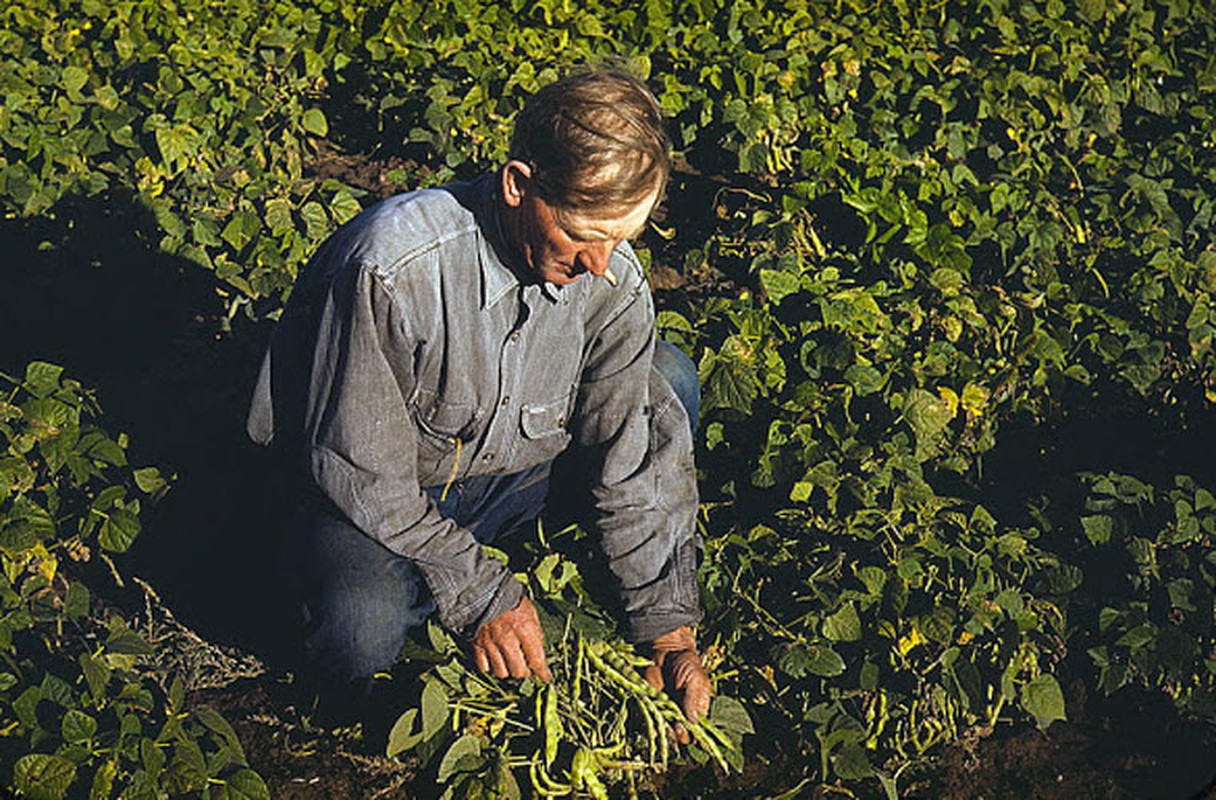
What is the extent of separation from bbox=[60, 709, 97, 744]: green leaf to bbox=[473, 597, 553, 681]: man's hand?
0.74 meters

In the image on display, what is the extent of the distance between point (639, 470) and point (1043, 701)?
98 centimetres

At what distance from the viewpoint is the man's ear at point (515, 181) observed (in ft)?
8.13

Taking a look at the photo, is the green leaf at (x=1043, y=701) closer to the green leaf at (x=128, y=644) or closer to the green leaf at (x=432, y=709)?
the green leaf at (x=432, y=709)

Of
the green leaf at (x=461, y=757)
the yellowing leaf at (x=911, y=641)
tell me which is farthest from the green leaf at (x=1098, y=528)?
the green leaf at (x=461, y=757)

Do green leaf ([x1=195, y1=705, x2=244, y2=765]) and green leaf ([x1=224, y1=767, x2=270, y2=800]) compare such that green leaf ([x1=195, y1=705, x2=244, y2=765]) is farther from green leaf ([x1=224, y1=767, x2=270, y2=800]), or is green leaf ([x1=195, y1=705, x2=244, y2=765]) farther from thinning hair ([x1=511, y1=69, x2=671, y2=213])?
thinning hair ([x1=511, y1=69, x2=671, y2=213])

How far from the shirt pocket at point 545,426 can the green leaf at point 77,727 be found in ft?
3.26

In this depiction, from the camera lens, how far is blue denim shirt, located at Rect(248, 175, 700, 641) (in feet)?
8.44

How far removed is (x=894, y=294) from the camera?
3961 millimetres

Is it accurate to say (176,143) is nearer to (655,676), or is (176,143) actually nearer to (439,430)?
(439,430)

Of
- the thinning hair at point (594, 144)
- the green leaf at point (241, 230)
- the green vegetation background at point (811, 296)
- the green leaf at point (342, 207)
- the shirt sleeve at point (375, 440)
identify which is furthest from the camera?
the green leaf at point (342, 207)

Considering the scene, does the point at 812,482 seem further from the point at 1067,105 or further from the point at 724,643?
the point at 1067,105

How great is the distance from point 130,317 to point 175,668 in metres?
1.24

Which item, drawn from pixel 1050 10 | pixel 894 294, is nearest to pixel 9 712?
pixel 894 294

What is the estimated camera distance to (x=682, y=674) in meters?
2.97
